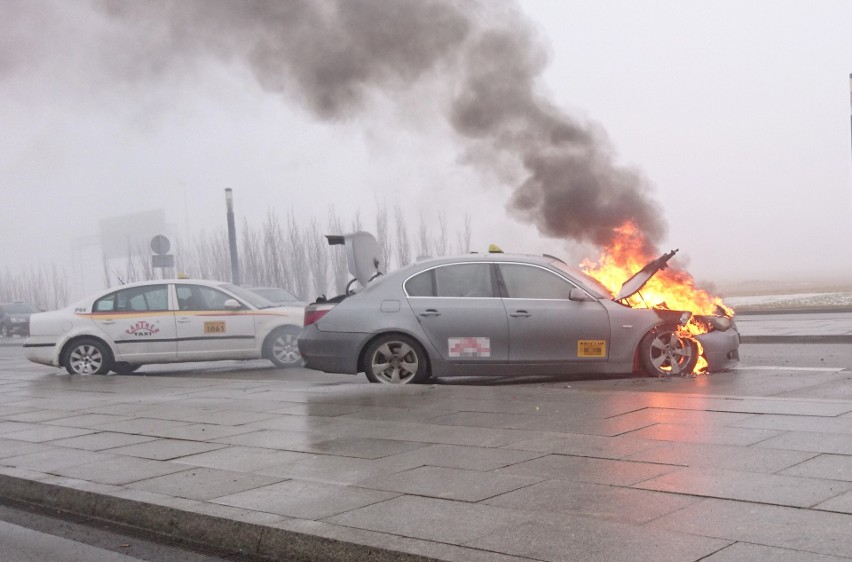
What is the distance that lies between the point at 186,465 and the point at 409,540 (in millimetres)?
2528

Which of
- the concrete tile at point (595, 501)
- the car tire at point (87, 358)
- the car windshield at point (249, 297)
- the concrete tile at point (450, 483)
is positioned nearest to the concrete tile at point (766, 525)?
the concrete tile at point (595, 501)

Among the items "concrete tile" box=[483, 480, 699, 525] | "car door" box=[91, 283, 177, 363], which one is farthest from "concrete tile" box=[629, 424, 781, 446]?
"car door" box=[91, 283, 177, 363]

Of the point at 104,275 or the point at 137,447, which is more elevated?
the point at 104,275

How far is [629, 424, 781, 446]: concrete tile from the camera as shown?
625cm

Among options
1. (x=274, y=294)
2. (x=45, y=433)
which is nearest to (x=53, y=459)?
(x=45, y=433)

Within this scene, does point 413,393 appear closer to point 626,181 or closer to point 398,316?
point 398,316

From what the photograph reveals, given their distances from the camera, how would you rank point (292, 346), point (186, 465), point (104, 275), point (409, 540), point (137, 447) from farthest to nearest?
point (104, 275)
point (292, 346)
point (137, 447)
point (186, 465)
point (409, 540)

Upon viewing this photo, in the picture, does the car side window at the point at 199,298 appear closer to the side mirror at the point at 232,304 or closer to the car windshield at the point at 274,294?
the side mirror at the point at 232,304

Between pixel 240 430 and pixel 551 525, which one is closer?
pixel 551 525

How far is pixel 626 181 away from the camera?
1514 cm

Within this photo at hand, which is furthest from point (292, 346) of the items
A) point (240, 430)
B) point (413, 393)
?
point (240, 430)

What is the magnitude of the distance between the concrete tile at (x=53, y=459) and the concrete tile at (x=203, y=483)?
99cm

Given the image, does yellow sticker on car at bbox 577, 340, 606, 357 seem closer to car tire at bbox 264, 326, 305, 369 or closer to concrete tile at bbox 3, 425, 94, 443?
concrete tile at bbox 3, 425, 94, 443

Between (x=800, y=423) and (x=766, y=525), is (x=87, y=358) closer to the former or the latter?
(x=800, y=423)
